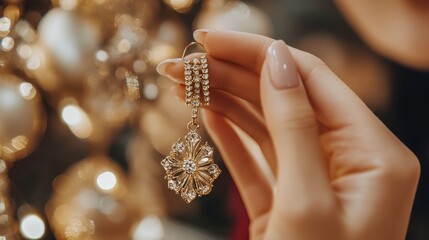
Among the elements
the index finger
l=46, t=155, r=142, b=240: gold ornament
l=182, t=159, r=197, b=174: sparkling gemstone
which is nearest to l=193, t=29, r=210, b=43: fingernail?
the index finger

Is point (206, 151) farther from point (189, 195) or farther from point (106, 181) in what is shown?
point (106, 181)

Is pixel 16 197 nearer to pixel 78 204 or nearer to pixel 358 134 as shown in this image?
pixel 78 204

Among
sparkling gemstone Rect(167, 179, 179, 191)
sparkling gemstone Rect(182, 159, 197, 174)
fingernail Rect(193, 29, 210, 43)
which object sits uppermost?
fingernail Rect(193, 29, 210, 43)

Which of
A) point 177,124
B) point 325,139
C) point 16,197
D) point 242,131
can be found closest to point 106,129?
point 177,124

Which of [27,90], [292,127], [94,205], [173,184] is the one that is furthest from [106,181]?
[292,127]

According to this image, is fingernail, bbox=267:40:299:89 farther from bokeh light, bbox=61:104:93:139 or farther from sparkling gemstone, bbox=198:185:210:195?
bokeh light, bbox=61:104:93:139
